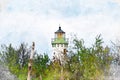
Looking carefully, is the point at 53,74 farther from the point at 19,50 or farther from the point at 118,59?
the point at 19,50

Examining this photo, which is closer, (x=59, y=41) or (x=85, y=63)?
(x=85, y=63)

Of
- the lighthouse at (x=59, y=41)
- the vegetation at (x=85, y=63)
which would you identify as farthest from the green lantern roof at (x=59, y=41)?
the vegetation at (x=85, y=63)

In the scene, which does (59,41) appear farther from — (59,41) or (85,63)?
(85,63)

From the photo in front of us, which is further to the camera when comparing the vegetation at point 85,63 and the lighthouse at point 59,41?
the lighthouse at point 59,41

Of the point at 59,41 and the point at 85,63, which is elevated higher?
the point at 59,41

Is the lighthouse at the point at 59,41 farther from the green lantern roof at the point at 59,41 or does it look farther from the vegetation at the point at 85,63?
the vegetation at the point at 85,63

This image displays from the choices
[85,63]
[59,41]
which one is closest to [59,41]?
[59,41]

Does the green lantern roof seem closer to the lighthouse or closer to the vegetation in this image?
the lighthouse

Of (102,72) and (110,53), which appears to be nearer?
(102,72)

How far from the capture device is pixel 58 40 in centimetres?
10162

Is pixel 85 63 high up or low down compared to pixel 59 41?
down

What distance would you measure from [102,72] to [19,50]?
2862 centimetres

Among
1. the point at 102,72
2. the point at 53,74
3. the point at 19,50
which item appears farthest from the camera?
the point at 19,50

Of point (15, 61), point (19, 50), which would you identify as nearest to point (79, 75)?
point (15, 61)
